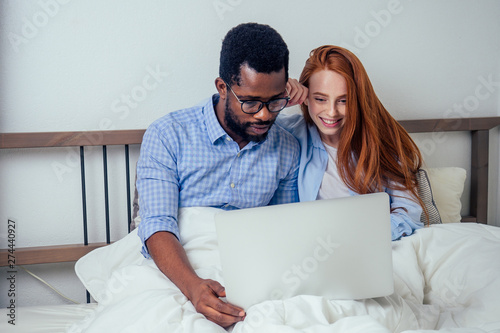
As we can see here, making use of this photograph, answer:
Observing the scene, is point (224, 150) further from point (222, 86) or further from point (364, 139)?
point (364, 139)

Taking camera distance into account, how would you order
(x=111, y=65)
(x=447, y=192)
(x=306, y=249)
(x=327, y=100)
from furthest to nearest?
1. (x=447, y=192)
2. (x=111, y=65)
3. (x=327, y=100)
4. (x=306, y=249)

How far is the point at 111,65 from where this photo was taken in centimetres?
155

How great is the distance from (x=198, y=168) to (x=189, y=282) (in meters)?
0.38

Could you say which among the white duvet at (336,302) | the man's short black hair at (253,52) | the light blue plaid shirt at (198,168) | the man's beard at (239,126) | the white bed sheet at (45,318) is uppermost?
the man's short black hair at (253,52)

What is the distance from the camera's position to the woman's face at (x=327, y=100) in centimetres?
138

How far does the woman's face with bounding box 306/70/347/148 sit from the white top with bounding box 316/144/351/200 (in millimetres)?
133

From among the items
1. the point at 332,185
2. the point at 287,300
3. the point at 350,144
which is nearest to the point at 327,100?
the point at 350,144

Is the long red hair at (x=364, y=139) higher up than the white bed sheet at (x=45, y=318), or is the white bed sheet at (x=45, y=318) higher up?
the long red hair at (x=364, y=139)

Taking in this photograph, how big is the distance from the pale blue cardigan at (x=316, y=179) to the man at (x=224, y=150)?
47mm

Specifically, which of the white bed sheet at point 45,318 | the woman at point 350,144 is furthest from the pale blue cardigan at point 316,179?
the white bed sheet at point 45,318

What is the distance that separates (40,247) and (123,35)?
0.77 metres

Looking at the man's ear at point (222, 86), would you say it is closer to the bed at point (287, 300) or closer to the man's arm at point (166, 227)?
the man's arm at point (166, 227)

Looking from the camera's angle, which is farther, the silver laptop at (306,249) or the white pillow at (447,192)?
the white pillow at (447,192)

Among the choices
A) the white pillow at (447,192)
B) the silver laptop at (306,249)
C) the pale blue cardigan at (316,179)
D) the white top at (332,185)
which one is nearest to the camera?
the silver laptop at (306,249)
